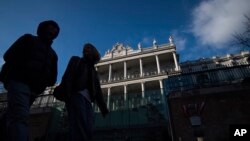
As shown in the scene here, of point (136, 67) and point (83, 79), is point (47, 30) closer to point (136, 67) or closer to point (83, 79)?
point (83, 79)

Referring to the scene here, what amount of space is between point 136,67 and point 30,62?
34.2 meters

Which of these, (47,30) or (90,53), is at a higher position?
(47,30)

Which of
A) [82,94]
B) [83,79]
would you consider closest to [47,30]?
[83,79]

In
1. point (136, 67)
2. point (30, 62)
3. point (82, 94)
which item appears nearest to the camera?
point (30, 62)

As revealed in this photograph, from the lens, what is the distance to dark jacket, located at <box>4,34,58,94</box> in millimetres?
2092

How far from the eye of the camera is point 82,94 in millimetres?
2486

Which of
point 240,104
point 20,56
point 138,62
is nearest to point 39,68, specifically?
point 20,56

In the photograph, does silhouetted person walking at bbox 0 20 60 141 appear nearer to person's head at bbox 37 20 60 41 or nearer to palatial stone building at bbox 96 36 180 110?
person's head at bbox 37 20 60 41

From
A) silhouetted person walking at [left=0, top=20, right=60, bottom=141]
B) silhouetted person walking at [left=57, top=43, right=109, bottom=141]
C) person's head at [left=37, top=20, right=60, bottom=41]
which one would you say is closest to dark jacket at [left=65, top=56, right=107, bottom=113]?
silhouetted person walking at [left=57, top=43, right=109, bottom=141]

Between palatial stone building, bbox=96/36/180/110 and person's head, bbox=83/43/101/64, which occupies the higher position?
palatial stone building, bbox=96/36/180/110

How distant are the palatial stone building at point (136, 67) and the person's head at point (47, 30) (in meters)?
→ 25.7

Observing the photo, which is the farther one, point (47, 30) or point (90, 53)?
point (90, 53)

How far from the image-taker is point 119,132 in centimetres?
740

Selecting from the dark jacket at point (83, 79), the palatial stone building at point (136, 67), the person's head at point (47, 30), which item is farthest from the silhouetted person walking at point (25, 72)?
the palatial stone building at point (136, 67)
